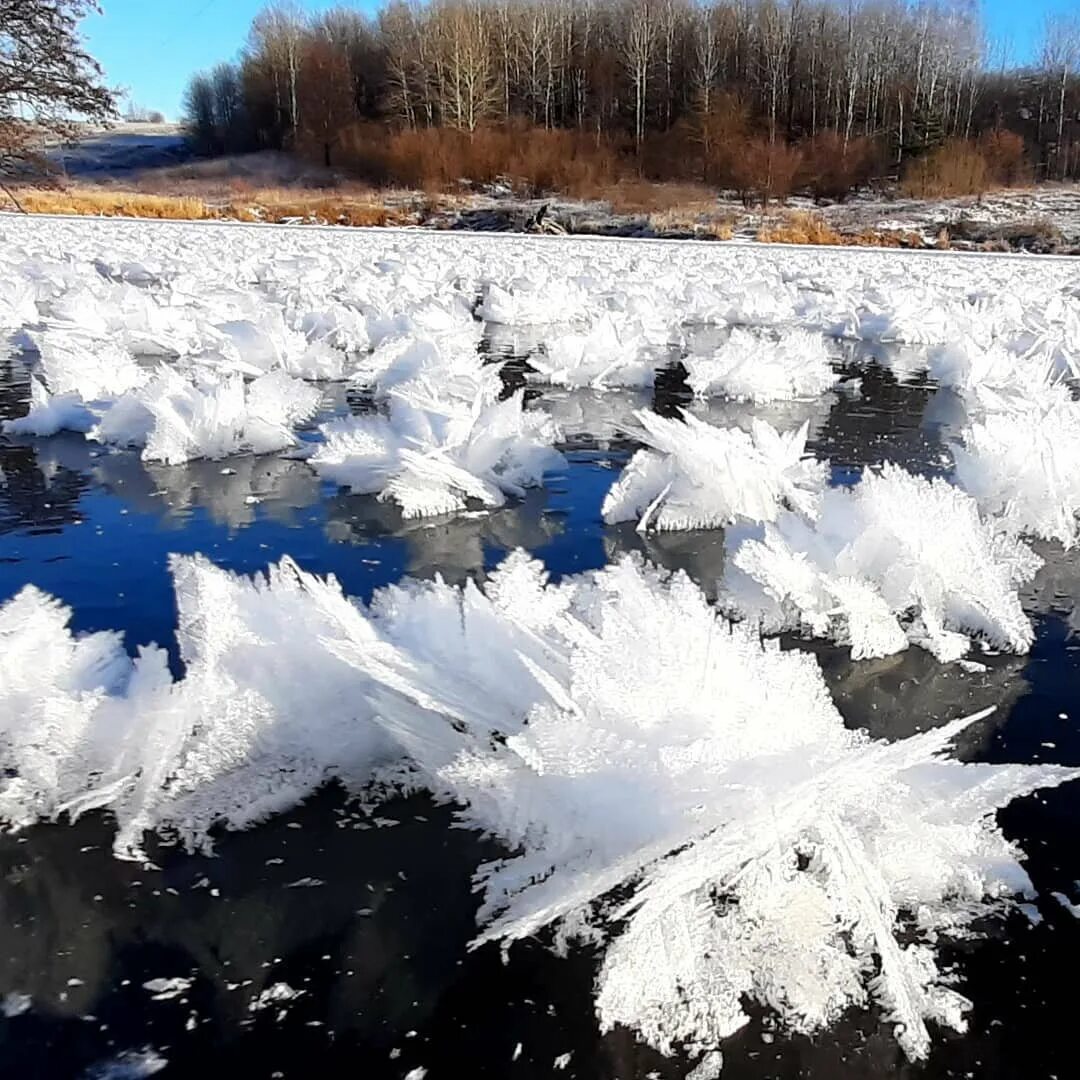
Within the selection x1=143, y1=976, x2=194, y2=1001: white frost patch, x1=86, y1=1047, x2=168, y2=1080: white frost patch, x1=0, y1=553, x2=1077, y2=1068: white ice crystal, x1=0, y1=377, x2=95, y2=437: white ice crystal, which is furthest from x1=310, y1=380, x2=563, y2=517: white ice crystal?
x1=86, y1=1047, x2=168, y2=1080: white frost patch

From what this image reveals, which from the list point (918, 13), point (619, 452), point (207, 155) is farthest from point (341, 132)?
point (619, 452)

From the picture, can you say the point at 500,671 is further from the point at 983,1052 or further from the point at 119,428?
the point at 119,428

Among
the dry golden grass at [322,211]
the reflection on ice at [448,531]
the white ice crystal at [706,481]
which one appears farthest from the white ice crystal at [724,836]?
the dry golden grass at [322,211]

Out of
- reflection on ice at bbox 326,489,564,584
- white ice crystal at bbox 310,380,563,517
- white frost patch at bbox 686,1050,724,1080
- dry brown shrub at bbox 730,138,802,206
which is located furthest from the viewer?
dry brown shrub at bbox 730,138,802,206

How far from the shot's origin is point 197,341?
7.07 m

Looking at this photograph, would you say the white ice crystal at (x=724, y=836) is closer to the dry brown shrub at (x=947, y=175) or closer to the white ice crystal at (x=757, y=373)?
the white ice crystal at (x=757, y=373)

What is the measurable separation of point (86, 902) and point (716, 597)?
193cm

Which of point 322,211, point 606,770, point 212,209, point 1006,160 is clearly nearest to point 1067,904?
point 606,770

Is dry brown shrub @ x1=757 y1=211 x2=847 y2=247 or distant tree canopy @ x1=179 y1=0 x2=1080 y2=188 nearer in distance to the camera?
dry brown shrub @ x1=757 y1=211 x2=847 y2=247

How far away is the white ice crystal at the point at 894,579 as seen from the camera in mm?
2783

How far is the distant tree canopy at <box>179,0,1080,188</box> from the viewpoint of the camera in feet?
139

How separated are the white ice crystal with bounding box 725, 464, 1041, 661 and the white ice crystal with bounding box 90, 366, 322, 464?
2658 mm

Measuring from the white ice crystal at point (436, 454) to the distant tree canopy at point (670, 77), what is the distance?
124 feet

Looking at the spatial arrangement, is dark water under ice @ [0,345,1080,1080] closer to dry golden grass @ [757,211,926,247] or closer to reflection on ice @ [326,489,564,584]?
reflection on ice @ [326,489,564,584]
